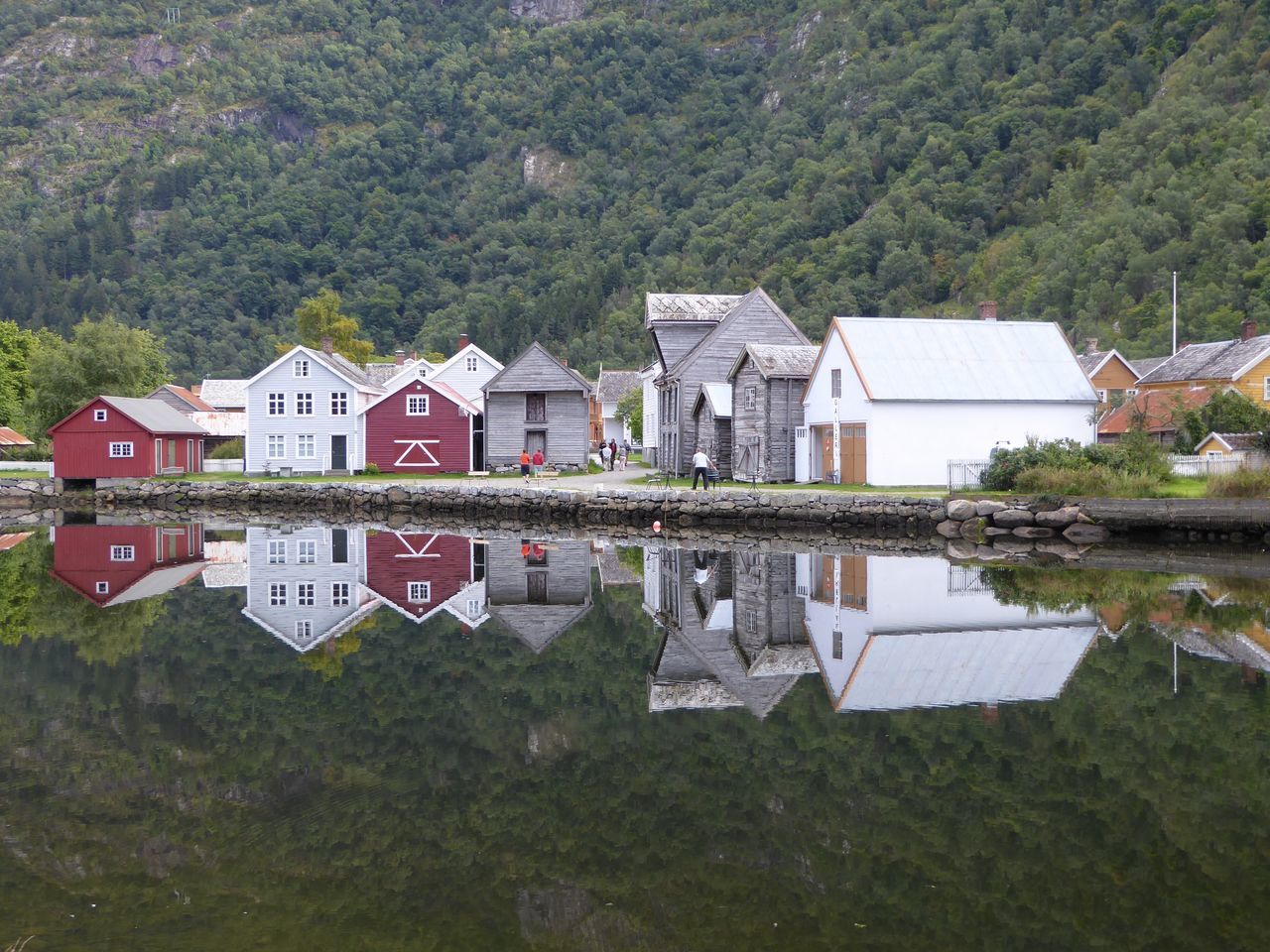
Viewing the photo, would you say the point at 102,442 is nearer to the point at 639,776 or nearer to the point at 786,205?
the point at 639,776

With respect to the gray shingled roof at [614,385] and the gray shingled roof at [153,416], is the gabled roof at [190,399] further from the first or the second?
the gray shingled roof at [614,385]

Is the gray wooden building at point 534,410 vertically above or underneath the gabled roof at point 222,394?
underneath

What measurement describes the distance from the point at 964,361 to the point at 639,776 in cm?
3532

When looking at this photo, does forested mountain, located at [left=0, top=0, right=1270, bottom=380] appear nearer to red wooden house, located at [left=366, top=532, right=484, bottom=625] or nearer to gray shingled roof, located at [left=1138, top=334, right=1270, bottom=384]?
gray shingled roof, located at [left=1138, top=334, right=1270, bottom=384]

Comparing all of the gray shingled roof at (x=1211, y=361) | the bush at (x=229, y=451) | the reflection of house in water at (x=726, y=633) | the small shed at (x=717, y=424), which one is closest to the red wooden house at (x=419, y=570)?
the reflection of house in water at (x=726, y=633)

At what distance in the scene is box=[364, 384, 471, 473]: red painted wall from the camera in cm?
6241

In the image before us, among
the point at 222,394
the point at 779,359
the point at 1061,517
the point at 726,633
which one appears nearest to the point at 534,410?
the point at 779,359

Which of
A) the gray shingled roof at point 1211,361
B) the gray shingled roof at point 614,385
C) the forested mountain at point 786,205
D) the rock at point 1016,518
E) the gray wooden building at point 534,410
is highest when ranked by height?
the forested mountain at point 786,205

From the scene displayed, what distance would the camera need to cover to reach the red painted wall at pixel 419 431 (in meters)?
62.4

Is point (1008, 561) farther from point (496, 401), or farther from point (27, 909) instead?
point (496, 401)

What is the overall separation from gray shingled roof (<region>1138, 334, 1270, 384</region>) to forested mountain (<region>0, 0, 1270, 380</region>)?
20.0 m

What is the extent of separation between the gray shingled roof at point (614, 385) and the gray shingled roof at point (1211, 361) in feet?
150

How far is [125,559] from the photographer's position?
31.7 metres

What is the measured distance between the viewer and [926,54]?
154 meters
